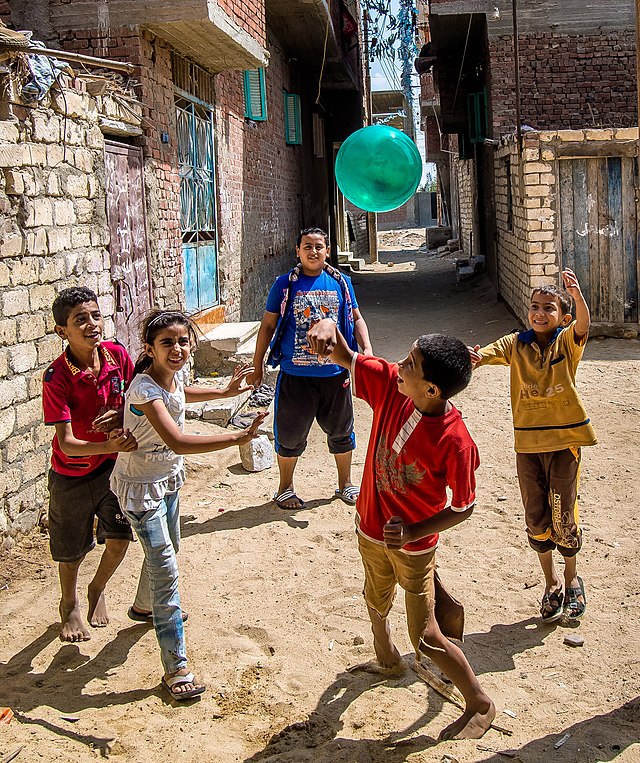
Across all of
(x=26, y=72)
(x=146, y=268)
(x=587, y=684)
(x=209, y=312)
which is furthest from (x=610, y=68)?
(x=587, y=684)

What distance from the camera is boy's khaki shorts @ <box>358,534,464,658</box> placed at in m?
2.93

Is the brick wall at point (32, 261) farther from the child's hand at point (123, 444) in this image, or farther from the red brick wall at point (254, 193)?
the red brick wall at point (254, 193)

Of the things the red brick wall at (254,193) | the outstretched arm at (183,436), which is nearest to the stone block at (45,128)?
the outstretched arm at (183,436)

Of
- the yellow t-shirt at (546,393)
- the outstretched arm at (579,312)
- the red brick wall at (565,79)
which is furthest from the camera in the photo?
the red brick wall at (565,79)

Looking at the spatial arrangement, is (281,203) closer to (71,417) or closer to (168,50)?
(168,50)

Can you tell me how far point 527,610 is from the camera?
4023 mm

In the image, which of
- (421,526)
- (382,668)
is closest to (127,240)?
(382,668)

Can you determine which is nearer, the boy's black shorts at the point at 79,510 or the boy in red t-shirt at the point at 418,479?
the boy in red t-shirt at the point at 418,479

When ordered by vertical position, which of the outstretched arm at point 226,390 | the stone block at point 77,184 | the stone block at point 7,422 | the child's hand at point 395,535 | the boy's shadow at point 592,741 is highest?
the stone block at point 77,184

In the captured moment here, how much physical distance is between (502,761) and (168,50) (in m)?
7.06

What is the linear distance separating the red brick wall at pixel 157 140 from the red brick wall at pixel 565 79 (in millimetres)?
7266

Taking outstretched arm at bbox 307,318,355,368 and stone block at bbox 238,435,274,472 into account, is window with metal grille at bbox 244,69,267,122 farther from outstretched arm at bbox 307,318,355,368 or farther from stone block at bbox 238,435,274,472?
outstretched arm at bbox 307,318,355,368

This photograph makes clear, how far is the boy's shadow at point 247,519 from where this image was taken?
5.26 meters

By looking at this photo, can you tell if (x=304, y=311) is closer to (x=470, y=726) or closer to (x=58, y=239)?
(x=58, y=239)
